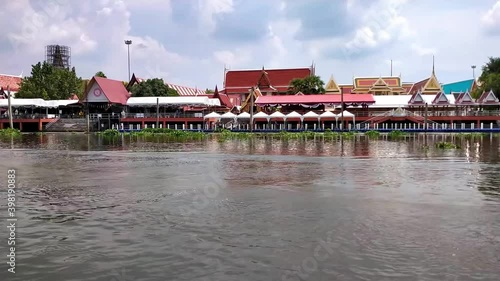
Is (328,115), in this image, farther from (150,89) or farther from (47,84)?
(47,84)

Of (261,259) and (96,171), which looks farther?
(96,171)

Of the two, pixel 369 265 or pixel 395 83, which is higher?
pixel 395 83

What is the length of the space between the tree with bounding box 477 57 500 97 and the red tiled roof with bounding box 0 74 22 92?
227ft

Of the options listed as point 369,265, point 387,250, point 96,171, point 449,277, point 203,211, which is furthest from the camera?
point 96,171

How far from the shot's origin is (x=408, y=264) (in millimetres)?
6484

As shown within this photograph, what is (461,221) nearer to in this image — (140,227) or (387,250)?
(387,250)

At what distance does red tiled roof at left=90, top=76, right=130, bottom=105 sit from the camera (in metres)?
64.2

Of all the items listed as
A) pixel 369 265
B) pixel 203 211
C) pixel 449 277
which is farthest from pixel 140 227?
pixel 449 277

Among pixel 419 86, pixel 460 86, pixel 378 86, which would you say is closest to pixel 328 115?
pixel 378 86

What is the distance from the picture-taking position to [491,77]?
6144cm

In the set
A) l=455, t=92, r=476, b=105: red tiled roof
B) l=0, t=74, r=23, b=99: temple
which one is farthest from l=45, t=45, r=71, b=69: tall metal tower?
l=455, t=92, r=476, b=105: red tiled roof

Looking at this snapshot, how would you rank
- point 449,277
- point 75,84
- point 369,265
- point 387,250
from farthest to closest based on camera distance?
point 75,84 < point 387,250 < point 369,265 < point 449,277

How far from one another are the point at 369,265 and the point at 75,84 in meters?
73.7

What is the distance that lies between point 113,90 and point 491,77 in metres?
48.6
